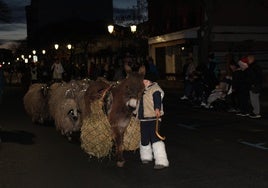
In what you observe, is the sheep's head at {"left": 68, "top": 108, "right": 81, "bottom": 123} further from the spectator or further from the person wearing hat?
the spectator

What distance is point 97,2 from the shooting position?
389ft

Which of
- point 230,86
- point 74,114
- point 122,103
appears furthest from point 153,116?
point 230,86

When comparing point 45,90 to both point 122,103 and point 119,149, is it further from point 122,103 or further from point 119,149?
point 122,103

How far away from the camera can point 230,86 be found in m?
17.1

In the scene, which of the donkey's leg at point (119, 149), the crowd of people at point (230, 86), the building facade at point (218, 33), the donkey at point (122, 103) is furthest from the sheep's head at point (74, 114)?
the building facade at point (218, 33)

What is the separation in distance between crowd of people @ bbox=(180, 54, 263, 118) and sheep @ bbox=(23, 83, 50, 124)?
19.1 ft

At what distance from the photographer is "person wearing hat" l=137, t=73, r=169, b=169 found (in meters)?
8.43

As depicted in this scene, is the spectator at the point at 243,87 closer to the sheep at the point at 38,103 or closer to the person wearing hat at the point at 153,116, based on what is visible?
the sheep at the point at 38,103

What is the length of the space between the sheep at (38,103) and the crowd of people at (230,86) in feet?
19.1

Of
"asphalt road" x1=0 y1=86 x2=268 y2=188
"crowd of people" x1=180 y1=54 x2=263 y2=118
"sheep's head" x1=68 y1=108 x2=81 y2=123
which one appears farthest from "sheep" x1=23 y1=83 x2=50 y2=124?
"crowd of people" x1=180 y1=54 x2=263 y2=118

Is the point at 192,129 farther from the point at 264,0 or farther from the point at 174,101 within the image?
the point at 264,0

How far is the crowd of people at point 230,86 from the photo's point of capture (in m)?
15.4

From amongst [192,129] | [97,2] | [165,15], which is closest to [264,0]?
[165,15]

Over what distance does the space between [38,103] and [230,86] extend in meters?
6.34
